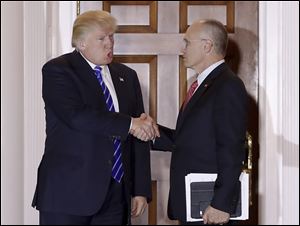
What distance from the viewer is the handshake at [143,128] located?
2.74 meters

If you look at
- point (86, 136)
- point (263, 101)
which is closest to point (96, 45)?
point (86, 136)

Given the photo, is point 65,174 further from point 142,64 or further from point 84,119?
point 142,64

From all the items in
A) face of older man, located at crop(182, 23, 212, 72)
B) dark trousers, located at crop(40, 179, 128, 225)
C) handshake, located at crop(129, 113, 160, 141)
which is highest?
face of older man, located at crop(182, 23, 212, 72)

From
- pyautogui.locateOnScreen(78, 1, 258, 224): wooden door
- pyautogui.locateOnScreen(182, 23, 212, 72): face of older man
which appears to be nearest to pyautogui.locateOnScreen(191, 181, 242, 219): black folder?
pyautogui.locateOnScreen(182, 23, 212, 72): face of older man

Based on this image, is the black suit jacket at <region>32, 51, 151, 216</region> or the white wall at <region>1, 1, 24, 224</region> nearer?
the black suit jacket at <region>32, 51, 151, 216</region>

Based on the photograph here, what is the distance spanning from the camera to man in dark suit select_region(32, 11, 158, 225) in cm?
267

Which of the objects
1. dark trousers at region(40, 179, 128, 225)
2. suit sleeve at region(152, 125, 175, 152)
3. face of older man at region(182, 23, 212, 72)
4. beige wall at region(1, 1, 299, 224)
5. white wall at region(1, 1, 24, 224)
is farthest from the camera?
beige wall at region(1, 1, 299, 224)

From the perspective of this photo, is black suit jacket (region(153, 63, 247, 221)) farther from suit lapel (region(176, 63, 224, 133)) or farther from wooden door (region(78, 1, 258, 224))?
wooden door (region(78, 1, 258, 224))

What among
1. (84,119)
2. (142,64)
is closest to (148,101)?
(142,64)

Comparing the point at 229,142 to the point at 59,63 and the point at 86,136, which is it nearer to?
the point at 86,136

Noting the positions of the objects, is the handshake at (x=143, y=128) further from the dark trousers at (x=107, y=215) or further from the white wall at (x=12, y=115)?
the white wall at (x=12, y=115)

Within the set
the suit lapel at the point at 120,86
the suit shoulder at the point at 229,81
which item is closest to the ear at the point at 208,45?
the suit shoulder at the point at 229,81

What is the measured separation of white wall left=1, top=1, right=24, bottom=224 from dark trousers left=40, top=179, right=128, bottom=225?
1.81ft

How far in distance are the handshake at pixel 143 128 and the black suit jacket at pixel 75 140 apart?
0.05m
